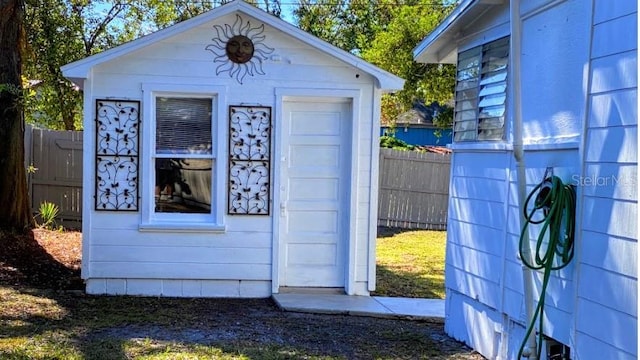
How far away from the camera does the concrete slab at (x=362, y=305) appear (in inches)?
261

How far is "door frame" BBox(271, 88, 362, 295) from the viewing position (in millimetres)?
7246

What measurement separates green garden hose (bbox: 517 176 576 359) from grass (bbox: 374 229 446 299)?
11.8ft

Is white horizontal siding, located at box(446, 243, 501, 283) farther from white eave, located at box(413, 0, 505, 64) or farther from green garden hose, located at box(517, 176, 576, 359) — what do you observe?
white eave, located at box(413, 0, 505, 64)

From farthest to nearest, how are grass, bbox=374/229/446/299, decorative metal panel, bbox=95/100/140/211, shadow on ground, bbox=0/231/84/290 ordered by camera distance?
grass, bbox=374/229/446/299 → shadow on ground, bbox=0/231/84/290 → decorative metal panel, bbox=95/100/140/211

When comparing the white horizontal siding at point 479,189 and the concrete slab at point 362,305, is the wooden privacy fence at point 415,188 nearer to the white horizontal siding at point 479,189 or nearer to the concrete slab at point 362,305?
the concrete slab at point 362,305

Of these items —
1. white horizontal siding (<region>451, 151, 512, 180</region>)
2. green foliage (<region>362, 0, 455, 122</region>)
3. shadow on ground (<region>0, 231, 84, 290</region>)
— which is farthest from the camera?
green foliage (<region>362, 0, 455, 122</region>)

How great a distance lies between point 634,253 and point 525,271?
45.7 inches

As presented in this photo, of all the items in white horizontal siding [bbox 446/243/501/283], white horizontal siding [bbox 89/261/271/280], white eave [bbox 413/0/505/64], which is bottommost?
white horizontal siding [bbox 89/261/271/280]

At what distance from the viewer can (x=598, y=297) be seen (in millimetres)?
3545

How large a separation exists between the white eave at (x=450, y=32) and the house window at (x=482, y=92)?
24 cm

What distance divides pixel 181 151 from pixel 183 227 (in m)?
0.85

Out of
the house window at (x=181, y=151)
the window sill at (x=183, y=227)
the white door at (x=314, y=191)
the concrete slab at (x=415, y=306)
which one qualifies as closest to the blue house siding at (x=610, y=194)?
the concrete slab at (x=415, y=306)

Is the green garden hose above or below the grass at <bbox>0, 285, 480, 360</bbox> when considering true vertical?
above

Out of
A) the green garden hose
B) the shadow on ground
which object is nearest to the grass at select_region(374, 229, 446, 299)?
the green garden hose
